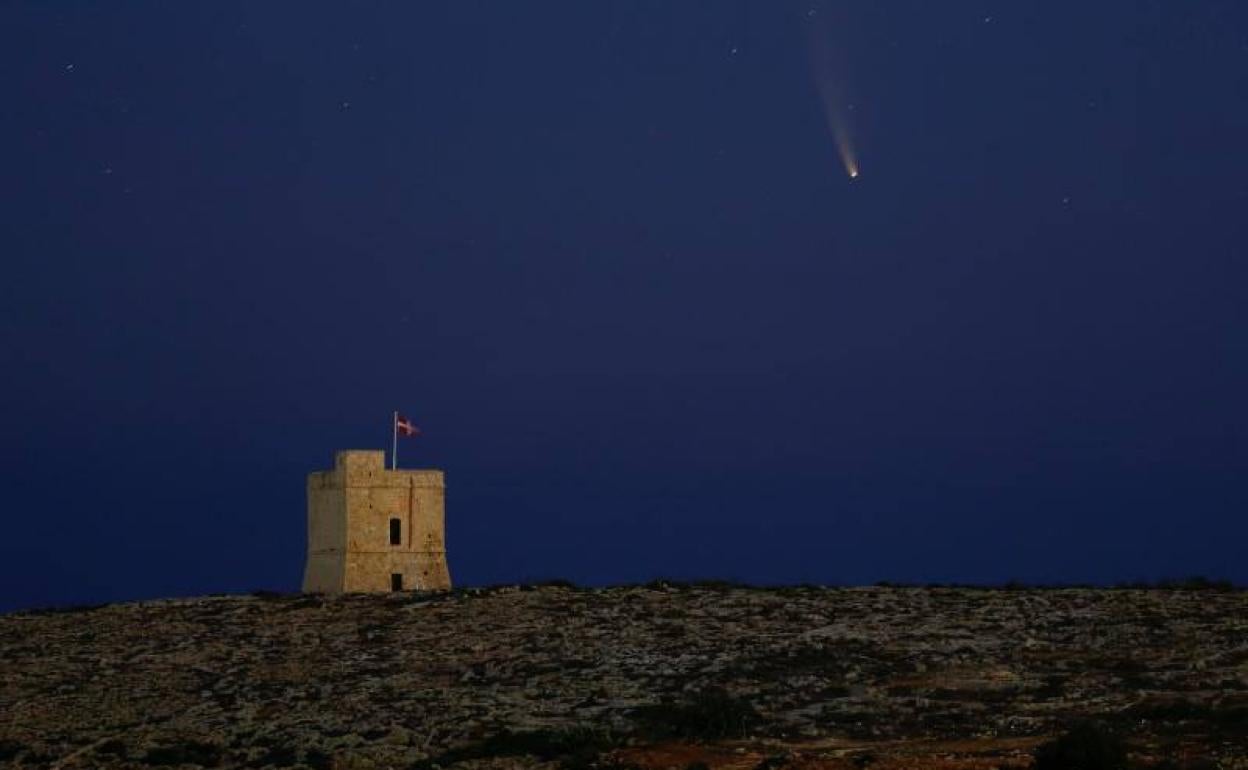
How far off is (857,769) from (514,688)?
10.4 metres

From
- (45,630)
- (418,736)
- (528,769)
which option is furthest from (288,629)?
(528,769)

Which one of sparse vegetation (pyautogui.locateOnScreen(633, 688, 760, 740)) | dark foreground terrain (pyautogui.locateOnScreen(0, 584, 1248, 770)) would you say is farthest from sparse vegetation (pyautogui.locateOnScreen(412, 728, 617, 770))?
sparse vegetation (pyautogui.locateOnScreen(633, 688, 760, 740))

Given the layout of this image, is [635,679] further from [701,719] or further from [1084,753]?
[1084,753]

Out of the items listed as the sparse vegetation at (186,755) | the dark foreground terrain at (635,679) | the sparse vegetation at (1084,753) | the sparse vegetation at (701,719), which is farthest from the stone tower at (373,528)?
the sparse vegetation at (1084,753)

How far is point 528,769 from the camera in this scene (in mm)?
32000

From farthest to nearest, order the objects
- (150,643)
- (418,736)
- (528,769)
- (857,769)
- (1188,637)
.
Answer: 1. (150,643)
2. (1188,637)
3. (418,736)
4. (528,769)
5. (857,769)

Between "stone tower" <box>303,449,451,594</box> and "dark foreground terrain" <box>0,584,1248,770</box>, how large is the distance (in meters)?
9.72

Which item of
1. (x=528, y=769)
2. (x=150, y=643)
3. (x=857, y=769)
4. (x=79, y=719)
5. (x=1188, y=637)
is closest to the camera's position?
(x=857, y=769)

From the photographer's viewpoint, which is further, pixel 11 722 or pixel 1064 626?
pixel 1064 626

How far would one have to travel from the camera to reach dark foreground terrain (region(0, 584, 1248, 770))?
108 ft

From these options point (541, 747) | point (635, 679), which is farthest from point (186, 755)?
point (635, 679)

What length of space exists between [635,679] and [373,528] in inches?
892

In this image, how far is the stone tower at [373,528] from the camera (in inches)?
2333

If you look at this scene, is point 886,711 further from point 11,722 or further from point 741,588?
point 11,722
